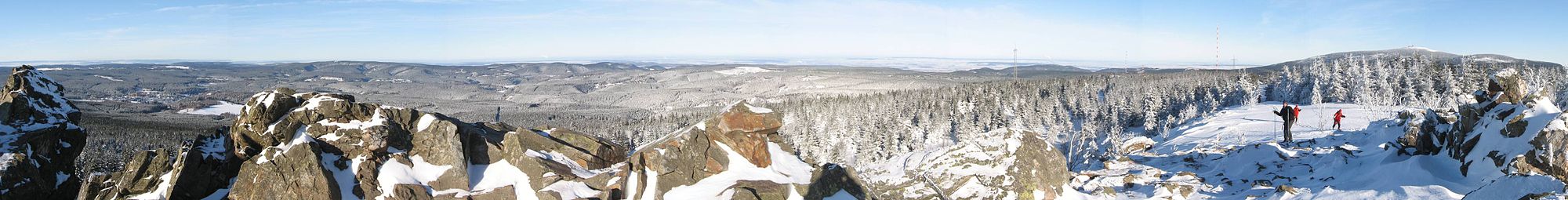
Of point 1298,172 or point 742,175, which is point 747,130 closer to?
point 742,175

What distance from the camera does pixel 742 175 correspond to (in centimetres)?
1661

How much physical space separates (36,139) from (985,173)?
73.6ft

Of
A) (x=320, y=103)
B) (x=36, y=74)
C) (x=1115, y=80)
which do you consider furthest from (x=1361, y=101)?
(x=1115, y=80)

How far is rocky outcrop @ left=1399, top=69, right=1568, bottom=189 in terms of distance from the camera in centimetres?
1656

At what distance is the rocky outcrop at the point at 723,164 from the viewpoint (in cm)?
1573

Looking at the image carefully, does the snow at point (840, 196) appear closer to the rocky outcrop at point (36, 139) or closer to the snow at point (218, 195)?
the snow at point (218, 195)

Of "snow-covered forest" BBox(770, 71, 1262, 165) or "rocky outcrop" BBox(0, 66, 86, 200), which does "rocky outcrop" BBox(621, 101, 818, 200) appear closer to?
"rocky outcrop" BBox(0, 66, 86, 200)

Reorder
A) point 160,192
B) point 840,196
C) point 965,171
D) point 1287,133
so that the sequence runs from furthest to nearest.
→ point 1287,133, point 965,171, point 840,196, point 160,192

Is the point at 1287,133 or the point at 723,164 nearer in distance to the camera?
the point at 723,164

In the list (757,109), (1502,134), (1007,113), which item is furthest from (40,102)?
(1007,113)

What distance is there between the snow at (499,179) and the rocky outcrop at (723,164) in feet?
6.55

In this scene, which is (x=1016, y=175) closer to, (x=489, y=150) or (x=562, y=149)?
(x=562, y=149)

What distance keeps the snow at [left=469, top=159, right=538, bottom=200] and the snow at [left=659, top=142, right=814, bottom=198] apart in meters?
2.47

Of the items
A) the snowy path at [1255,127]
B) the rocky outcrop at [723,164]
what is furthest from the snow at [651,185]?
the snowy path at [1255,127]
